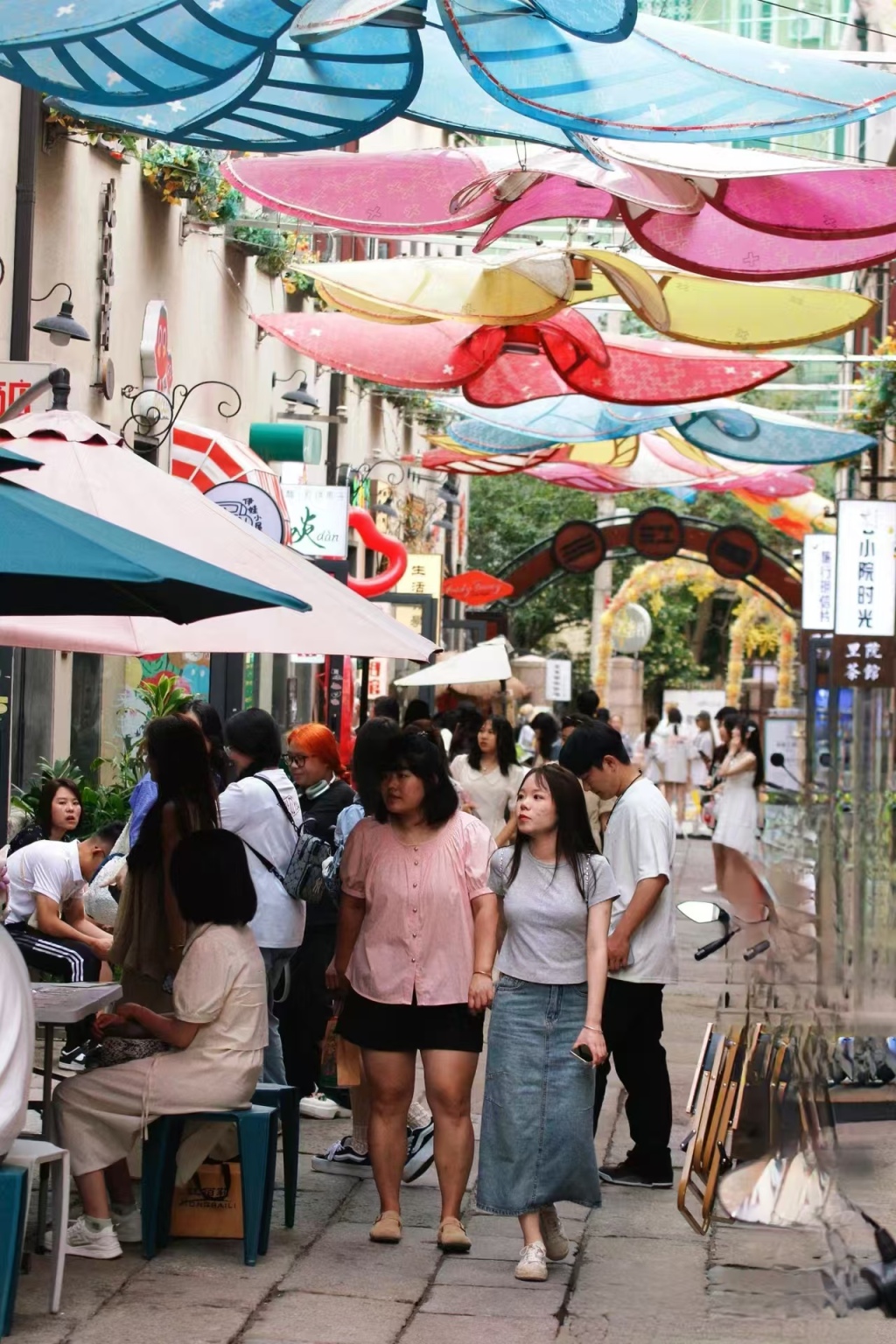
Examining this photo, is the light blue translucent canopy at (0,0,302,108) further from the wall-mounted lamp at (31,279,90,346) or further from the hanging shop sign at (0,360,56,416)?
the wall-mounted lamp at (31,279,90,346)

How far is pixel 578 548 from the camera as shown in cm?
3041

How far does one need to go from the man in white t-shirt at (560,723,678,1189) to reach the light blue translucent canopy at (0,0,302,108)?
299cm

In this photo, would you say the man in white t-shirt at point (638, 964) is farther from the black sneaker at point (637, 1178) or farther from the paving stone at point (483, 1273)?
the paving stone at point (483, 1273)

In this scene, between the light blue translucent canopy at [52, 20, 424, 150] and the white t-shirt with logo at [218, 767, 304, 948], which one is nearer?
the light blue translucent canopy at [52, 20, 424, 150]

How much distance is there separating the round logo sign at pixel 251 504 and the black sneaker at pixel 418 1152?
6904 mm

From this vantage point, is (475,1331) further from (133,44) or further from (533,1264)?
(133,44)

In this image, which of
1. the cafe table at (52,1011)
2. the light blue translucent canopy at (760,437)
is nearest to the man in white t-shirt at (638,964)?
the cafe table at (52,1011)

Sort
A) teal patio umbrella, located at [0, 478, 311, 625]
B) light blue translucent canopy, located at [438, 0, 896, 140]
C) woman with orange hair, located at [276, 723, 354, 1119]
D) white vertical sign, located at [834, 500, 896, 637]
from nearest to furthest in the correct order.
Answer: teal patio umbrella, located at [0, 478, 311, 625]
light blue translucent canopy, located at [438, 0, 896, 140]
woman with orange hair, located at [276, 723, 354, 1119]
white vertical sign, located at [834, 500, 896, 637]

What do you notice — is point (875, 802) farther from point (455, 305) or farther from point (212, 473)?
point (455, 305)

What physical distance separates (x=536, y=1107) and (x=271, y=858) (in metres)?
1.91

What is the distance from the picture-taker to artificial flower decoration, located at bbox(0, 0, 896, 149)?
6.70 metres

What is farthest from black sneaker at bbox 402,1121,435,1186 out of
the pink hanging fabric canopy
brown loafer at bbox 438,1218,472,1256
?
the pink hanging fabric canopy

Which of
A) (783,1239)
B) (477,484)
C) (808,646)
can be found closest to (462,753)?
(783,1239)

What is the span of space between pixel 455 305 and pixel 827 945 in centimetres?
429
